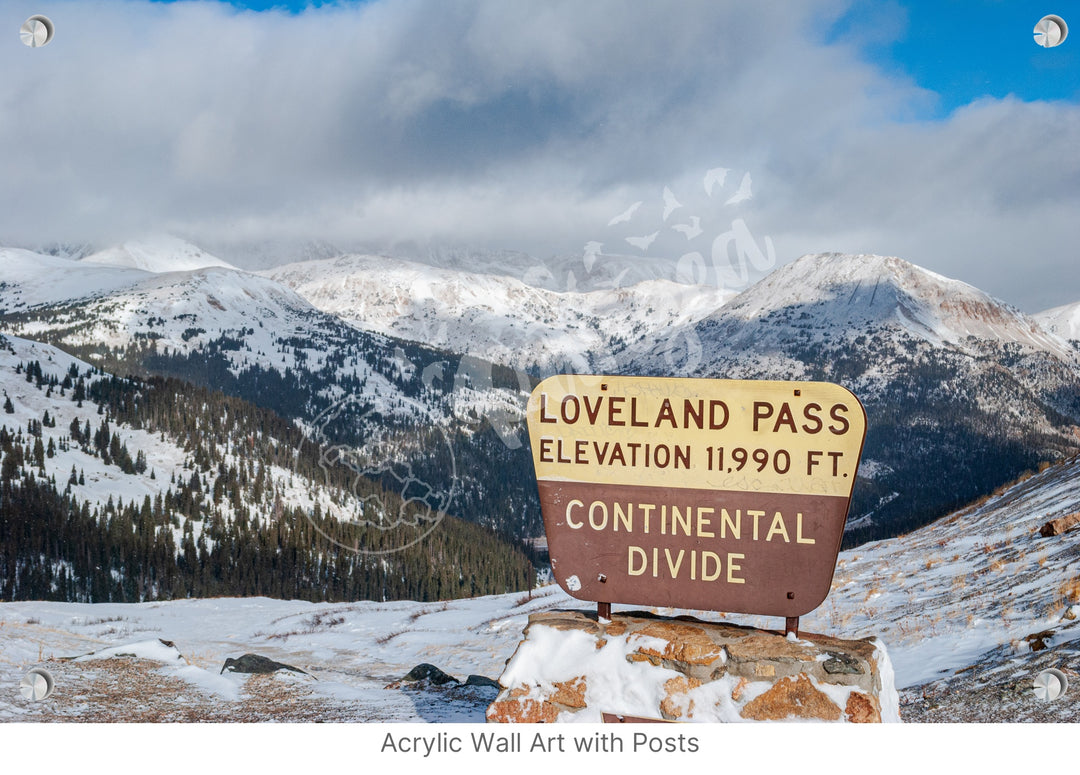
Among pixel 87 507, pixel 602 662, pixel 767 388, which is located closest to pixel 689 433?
pixel 767 388

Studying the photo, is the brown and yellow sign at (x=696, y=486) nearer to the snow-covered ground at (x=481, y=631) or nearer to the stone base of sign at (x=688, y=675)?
the stone base of sign at (x=688, y=675)

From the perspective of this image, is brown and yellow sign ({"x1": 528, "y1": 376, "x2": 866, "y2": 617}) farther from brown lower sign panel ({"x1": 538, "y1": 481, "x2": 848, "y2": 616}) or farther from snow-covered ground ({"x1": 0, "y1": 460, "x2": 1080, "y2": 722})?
snow-covered ground ({"x1": 0, "y1": 460, "x2": 1080, "y2": 722})

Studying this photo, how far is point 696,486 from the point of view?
725cm

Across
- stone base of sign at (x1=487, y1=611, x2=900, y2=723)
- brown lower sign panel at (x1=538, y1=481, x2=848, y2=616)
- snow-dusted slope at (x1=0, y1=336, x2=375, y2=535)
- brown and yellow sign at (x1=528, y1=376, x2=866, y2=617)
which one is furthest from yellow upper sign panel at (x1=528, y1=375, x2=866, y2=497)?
snow-dusted slope at (x1=0, y1=336, x2=375, y2=535)

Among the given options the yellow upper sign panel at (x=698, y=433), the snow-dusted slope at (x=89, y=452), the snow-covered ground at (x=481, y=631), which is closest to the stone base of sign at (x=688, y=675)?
the yellow upper sign panel at (x=698, y=433)

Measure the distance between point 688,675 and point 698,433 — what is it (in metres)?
2.73

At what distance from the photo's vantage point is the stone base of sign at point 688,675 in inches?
264

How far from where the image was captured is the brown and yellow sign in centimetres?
696

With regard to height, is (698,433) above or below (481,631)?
above

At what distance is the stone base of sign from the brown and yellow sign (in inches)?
15.1

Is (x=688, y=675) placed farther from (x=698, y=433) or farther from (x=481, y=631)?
(x=481, y=631)

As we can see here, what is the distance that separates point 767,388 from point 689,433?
101cm

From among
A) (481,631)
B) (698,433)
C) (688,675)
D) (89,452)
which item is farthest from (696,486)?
(89,452)

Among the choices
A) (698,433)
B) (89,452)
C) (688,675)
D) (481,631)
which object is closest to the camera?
(688,675)
